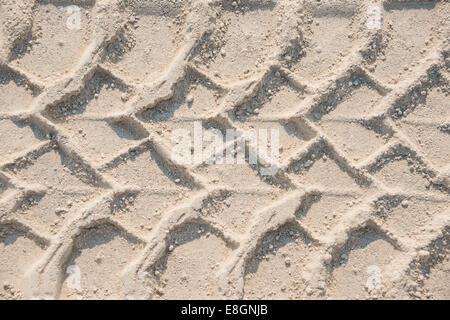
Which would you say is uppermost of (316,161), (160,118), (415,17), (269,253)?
(415,17)

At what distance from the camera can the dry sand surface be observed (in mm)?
1118

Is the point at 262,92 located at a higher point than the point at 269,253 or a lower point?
higher

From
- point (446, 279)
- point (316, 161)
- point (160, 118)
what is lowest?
point (446, 279)

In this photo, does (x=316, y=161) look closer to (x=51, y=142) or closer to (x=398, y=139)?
(x=398, y=139)

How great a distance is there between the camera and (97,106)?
1.16 metres

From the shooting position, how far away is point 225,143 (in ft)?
3.78

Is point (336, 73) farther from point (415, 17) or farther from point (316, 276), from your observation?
point (316, 276)

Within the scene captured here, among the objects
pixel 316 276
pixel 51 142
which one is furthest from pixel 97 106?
pixel 316 276

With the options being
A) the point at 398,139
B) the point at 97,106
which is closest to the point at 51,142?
the point at 97,106

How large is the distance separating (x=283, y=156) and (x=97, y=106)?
24.1 inches

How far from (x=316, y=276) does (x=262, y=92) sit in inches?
23.5

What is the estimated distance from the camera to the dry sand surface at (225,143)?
112 centimetres

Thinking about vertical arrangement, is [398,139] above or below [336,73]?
below

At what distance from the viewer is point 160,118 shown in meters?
1.16
